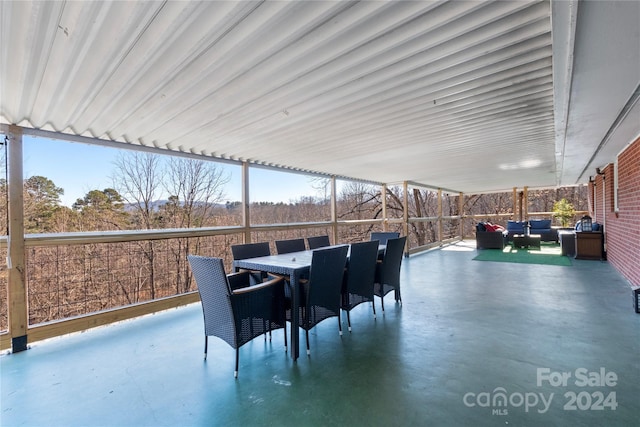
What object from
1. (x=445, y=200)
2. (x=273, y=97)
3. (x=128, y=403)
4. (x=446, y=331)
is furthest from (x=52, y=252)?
(x=445, y=200)

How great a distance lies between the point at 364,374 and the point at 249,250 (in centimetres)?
220

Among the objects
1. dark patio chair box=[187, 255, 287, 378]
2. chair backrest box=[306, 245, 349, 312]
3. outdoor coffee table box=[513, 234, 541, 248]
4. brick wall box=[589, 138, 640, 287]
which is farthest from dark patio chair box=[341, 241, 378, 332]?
outdoor coffee table box=[513, 234, 541, 248]

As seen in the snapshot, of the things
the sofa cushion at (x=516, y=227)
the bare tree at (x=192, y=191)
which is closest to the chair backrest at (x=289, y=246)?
the bare tree at (x=192, y=191)

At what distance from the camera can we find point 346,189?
1412cm

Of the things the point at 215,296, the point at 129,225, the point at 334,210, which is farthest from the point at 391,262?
the point at 129,225

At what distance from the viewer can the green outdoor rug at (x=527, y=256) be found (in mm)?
7479

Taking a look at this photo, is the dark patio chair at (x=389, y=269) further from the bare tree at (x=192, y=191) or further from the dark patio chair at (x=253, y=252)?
the bare tree at (x=192, y=191)

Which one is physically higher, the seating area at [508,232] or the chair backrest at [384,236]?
the chair backrest at [384,236]

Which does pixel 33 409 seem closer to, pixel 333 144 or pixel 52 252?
pixel 52 252

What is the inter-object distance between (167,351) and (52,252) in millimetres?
3036

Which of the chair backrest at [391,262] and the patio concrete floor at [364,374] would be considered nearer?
the patio concrete floor at [364,374]

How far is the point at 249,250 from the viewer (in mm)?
3936

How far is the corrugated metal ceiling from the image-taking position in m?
1.71

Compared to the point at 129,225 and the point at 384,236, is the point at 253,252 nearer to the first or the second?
the point at 384,236
